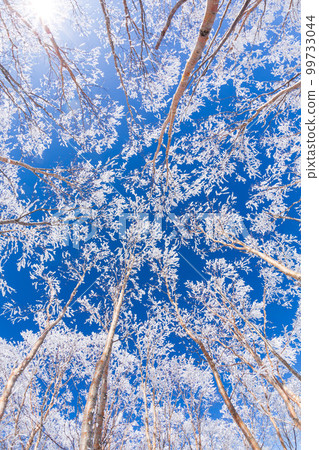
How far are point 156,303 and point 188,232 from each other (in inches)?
172

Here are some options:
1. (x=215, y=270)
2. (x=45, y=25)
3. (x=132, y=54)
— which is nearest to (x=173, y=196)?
(x=132, y=54)

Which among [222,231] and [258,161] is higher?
[258,161]

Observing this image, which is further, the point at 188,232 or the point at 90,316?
the point at 90,316

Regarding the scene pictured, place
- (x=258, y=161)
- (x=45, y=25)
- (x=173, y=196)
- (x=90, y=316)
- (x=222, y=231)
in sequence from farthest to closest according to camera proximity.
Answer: (x=90, y=316) < (x=222, y=231) < (x=258, y=161) < (x=173, y=196) < (x=45, y=25)

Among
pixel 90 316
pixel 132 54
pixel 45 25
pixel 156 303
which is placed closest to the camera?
pixel 45 25

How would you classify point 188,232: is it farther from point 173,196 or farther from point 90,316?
point 90,316

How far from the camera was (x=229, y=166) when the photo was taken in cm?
399

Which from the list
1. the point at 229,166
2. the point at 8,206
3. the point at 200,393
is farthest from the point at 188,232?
the point at 200,393

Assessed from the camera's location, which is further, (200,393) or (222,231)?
(200,393)
